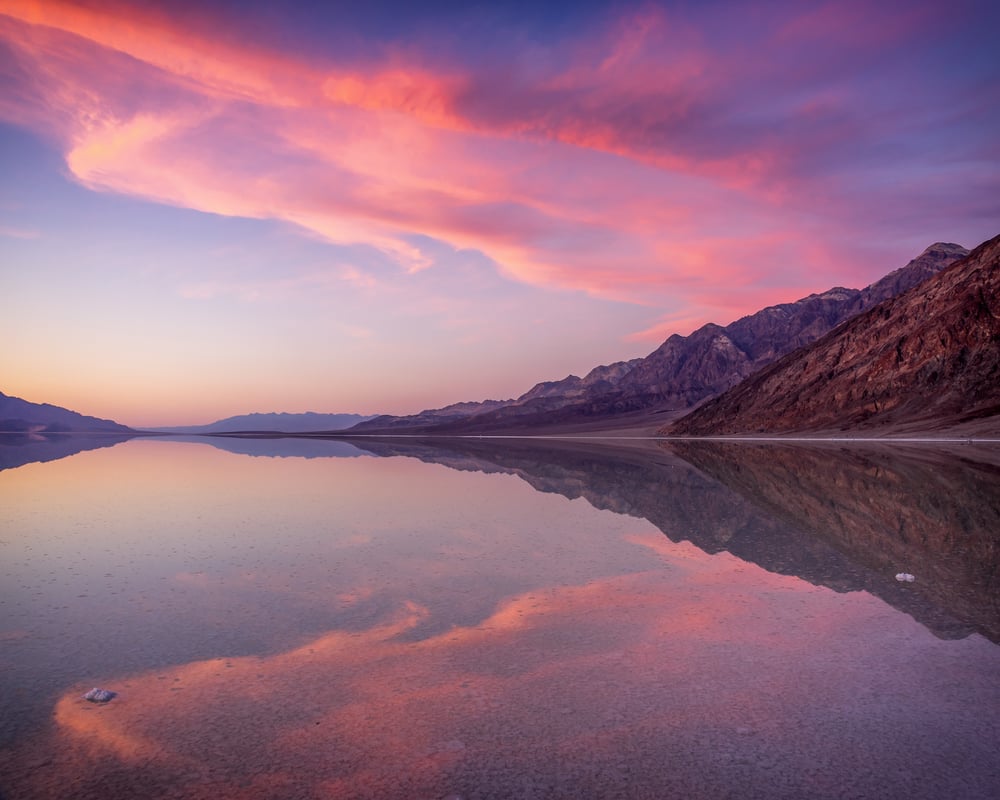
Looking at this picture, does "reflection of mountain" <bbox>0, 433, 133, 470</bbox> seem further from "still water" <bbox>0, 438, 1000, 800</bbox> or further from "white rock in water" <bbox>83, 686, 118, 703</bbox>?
"white rock in water" <bbox>83, 686, 118, 703</bbox>

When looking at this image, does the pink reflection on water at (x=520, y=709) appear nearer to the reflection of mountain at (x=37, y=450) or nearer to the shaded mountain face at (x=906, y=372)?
the reflection of mountain at (x=37, y=450)

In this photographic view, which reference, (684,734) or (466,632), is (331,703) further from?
(684,734)

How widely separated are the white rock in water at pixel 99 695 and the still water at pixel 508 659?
0.24ft

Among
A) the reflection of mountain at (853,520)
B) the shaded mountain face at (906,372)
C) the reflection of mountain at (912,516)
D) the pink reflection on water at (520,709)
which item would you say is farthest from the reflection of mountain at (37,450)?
the shaded mountain face at (906,372)

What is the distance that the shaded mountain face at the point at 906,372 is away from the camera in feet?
226

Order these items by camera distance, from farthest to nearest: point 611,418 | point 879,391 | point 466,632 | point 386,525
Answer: point 611,418 < point 879,391 < point 386,525 < point 466,632

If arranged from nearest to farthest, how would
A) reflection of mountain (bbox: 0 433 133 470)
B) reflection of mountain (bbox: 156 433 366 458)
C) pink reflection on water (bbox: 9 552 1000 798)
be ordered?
pink reflection on water (bbox: 9 552 1000 798)
reflection of mountain (bbox: 0 433 133 470)
reflection of mountain (bbox: 156 433 366 458)

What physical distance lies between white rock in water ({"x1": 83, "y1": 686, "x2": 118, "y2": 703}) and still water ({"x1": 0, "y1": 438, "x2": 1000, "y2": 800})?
73mm

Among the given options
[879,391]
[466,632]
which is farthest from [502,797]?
[879,391]

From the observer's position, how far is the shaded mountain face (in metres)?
68.8

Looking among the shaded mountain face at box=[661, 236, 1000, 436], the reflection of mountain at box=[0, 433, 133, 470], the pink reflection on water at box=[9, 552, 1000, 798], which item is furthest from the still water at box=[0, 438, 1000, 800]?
the shaded mountain face at box=[661, 236, 1000, 436]

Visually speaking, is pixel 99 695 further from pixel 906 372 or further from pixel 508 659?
pixel 906 372

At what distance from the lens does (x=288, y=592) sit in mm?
10438

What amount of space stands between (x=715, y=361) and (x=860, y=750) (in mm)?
200152
